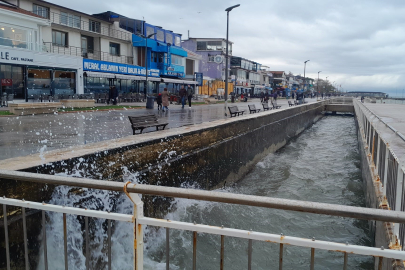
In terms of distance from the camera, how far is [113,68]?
38812 millimetres

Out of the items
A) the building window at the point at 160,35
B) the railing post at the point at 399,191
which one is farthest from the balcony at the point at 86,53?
the railing post at the point at 399,191

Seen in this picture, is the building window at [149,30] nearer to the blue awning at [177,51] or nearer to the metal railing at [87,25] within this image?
the blue awning at [177,51]

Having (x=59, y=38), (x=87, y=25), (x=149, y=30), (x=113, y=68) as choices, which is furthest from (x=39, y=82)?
(x=149, y=30)

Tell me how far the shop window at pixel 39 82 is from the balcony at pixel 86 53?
238cm

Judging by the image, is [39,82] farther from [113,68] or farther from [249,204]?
[249,204]

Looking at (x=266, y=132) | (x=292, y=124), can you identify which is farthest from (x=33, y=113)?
(x=292, y=124)

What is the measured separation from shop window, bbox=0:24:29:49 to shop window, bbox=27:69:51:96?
7.29 ft

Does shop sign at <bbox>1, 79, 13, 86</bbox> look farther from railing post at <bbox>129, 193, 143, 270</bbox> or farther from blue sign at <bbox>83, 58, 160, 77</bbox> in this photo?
railing post at <bbox>129, 193, 143, 270</bbox>

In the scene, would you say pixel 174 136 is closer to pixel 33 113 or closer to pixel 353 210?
pixel 353 210

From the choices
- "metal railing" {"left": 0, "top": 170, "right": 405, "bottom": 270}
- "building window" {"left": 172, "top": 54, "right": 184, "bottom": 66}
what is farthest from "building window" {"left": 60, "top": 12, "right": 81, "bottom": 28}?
"metal railing" {"left": 0, "top": 170, "right": 405, "bottom": 270}

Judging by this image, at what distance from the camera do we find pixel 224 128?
462 inches

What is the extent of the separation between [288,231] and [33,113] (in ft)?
53.8

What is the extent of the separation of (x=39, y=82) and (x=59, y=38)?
734 cm

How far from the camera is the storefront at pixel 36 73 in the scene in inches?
1083
